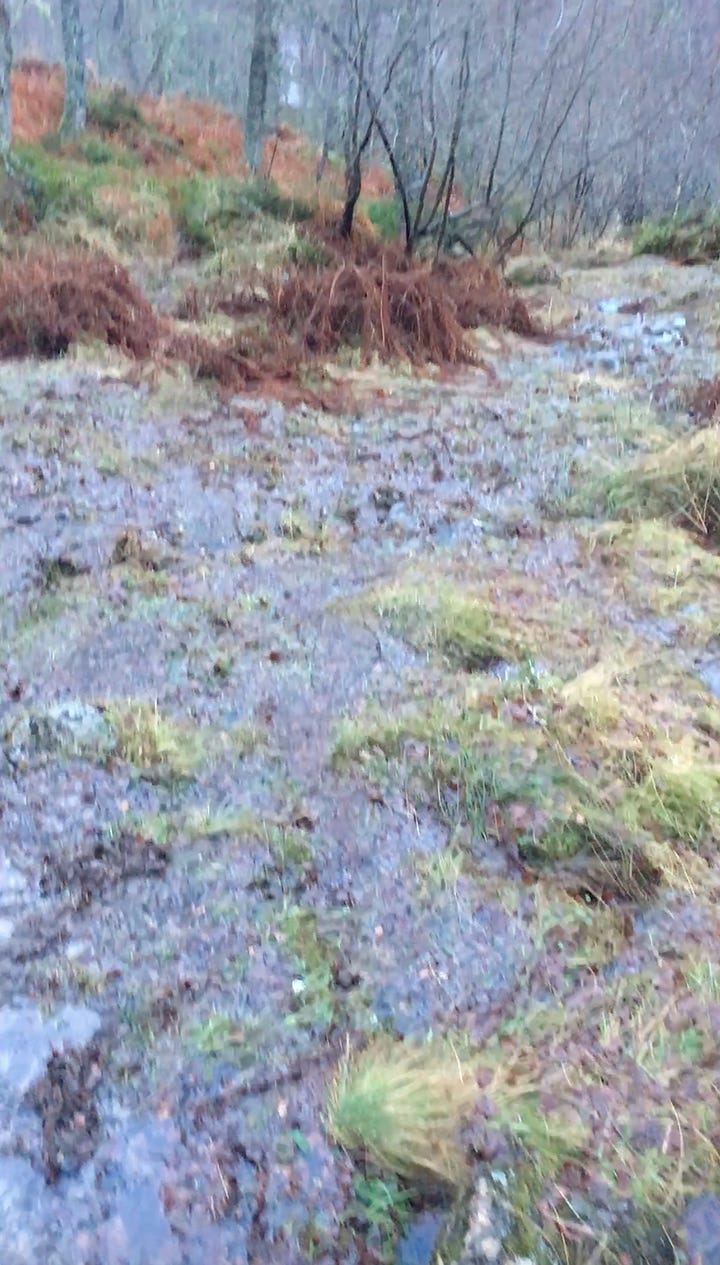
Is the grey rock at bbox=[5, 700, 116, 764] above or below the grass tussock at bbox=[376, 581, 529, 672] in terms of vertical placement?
below

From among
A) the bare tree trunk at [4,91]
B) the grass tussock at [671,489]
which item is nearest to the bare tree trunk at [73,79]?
the bare tree trunk at [4,91]

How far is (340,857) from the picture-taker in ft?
9.51

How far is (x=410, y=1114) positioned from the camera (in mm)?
2072

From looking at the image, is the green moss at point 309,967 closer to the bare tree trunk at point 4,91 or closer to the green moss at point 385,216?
the bare tree trunk at point 4,91

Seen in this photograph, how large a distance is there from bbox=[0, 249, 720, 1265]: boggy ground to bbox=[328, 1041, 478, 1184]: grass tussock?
1.5 inches

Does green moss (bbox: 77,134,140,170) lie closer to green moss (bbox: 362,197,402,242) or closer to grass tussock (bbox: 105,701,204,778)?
green moss (bbox: 362,197,402,242)

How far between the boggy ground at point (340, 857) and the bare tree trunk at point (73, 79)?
7.82 metres

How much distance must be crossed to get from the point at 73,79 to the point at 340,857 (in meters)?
11.7

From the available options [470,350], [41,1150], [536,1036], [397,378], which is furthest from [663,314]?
[41,1150]

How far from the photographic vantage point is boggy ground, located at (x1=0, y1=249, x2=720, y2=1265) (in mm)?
1976

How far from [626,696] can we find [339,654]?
115 cm

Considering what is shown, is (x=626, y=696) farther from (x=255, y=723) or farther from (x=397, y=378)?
(x=397, y=378)

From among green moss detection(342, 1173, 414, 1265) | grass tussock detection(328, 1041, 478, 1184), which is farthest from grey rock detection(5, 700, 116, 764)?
green moss detection(342, 1173, 414, 1265)

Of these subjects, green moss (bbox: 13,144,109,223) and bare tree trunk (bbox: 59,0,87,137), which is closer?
green moss (bbox: 13,144,109,223)
